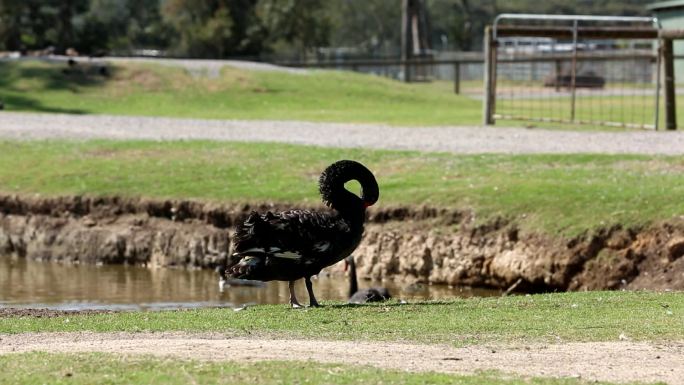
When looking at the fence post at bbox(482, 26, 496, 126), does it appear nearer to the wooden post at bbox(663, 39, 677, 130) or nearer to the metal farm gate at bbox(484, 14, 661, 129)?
the metal farm gate at bbox(484, 14, 661, 129)

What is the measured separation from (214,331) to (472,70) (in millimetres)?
74470

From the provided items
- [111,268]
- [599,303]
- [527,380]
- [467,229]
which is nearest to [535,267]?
[467,229]

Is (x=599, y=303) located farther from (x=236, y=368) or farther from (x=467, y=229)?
(x=467, y=229)

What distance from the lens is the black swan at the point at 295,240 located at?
14234 mm

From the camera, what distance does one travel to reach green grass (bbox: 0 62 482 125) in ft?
151

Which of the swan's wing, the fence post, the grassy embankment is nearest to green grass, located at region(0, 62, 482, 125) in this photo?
the grassy embankment

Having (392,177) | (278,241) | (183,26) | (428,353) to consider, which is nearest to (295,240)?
(278,241)

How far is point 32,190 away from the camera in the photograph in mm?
27172

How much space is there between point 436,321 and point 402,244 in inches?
387

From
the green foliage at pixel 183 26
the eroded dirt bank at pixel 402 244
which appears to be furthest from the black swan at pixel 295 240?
the green foliage at pixel 183 26

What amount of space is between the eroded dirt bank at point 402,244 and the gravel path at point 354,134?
6.22 meters

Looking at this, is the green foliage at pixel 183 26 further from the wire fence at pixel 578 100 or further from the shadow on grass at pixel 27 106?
the shadow on grass at pixel 27 106

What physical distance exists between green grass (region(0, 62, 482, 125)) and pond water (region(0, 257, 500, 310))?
770 inches

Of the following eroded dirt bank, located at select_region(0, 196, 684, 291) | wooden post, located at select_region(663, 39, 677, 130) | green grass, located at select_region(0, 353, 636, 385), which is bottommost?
eroded dirt bank, located at select_region(0, 196, 684, 291)
